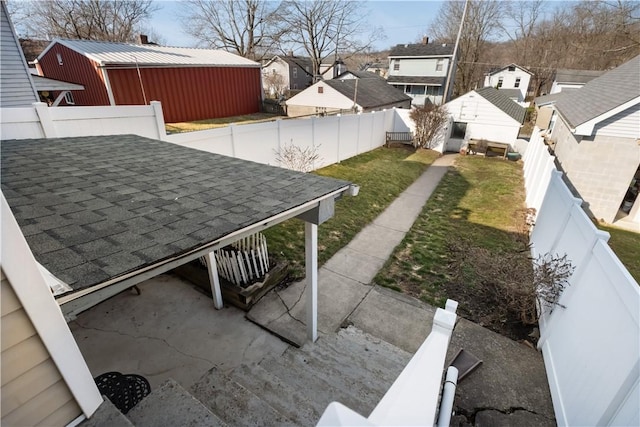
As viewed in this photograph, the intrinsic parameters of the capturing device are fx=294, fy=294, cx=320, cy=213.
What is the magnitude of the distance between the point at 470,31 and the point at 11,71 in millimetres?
45929

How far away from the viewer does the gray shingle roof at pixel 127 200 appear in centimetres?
176

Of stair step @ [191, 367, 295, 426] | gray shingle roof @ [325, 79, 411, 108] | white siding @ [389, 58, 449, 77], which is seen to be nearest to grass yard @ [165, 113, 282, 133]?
gray shingle roof @ [325, 79, 411, 108]

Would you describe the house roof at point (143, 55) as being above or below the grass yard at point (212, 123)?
above

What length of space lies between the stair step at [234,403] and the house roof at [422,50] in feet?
115

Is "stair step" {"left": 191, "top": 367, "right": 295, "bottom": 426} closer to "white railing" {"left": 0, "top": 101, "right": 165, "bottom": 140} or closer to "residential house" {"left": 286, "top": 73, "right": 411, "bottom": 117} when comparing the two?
"white railing" {"left": 0, "top": 101, "right": 165, "bottom": 140}

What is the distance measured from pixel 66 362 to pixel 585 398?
442 centimetres

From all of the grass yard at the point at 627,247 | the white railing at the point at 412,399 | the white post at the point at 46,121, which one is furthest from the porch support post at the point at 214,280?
the grass yard at the point at 627,247

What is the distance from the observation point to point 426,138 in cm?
1755

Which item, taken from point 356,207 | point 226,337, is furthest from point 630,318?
point 356,207

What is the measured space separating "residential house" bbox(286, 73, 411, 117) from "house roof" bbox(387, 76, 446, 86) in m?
9.64

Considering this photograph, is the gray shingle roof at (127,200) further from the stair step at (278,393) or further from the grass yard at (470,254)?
the grass yard at (470,254)

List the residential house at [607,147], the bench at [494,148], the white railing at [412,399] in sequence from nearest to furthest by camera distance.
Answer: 1. the white railing at [412,399]
2. the residential house at [607,147]
3. the bench at [494,148]

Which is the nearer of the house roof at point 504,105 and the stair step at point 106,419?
the stair step at point 106,419

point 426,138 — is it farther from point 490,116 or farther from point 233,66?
point 233,66
